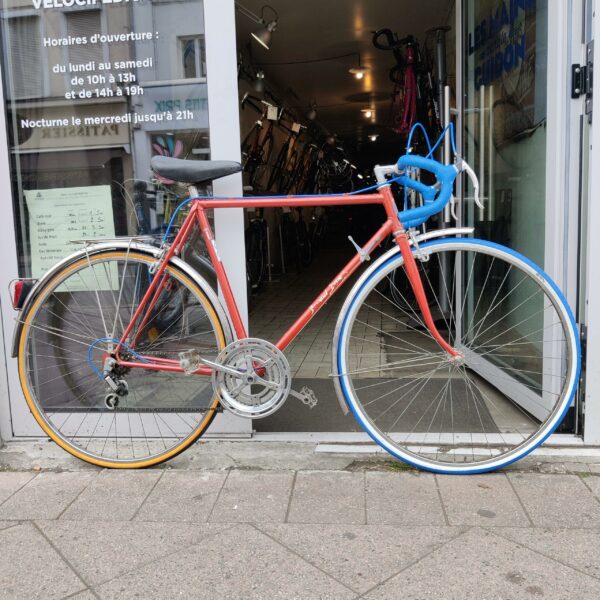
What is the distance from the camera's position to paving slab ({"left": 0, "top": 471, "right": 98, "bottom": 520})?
2.51 meters

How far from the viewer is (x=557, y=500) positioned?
2479 mm

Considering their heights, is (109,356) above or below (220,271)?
below

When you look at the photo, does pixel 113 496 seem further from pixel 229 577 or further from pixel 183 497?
pixel 229 577

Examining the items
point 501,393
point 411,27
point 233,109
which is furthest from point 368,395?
point 411,27

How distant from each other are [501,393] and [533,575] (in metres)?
1.82

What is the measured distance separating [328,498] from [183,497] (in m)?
0.62

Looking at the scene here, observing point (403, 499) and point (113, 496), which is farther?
point (113, 496)

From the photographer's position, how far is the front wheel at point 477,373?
262 cm

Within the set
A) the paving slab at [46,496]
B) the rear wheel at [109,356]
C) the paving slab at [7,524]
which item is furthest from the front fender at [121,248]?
the paving slab at [7,524]

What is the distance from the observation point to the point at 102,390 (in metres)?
3.19

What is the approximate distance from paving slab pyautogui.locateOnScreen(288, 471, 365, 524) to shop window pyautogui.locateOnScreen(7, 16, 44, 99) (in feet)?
7.66

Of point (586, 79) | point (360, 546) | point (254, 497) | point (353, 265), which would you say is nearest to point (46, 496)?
point (254, 497)

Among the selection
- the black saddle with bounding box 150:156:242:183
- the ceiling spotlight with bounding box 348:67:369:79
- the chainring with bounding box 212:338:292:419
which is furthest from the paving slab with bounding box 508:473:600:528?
the ceiling spotlight with bounding box 348:67:369:79

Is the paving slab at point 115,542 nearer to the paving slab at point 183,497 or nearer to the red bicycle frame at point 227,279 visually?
the paving slab at point 183,497
